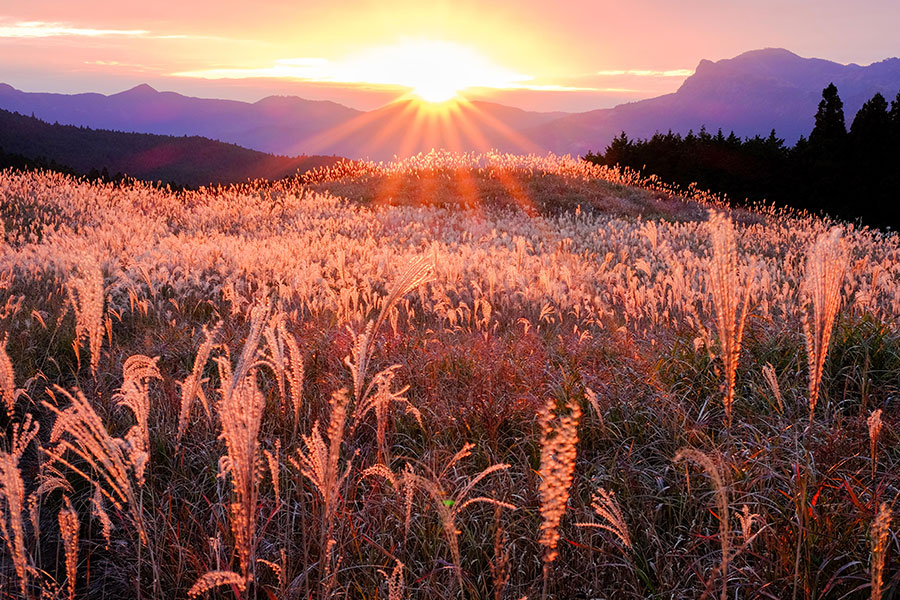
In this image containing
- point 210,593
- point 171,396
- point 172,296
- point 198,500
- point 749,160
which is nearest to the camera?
point 210,593

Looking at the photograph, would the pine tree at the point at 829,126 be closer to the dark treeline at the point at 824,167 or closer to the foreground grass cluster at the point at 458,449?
the dark treeline at the point at 824,167

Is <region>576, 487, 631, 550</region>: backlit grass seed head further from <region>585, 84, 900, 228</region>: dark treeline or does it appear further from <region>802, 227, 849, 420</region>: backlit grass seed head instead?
<region>585, 84, 900, 228</region>: dark treeline

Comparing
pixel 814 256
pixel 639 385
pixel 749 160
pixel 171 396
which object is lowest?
pixel 171 396

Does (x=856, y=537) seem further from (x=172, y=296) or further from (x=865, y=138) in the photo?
(x=865, y=138)

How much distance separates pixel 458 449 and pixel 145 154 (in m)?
122

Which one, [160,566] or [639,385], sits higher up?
[639,385]

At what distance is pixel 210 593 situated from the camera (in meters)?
2.33

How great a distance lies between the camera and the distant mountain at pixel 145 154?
3583 inches

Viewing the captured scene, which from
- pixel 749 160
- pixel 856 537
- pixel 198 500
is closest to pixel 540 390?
pixel 856 537

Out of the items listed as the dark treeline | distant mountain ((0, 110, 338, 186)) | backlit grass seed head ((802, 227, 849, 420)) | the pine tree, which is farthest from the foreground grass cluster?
distant mountain ((0, 110, 338, 186))


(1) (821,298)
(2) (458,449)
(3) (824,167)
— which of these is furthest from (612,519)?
(3) (824,167)

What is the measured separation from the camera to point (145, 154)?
108m

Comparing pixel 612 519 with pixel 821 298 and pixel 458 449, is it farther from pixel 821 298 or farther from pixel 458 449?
pixel 458 449

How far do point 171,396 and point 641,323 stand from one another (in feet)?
13.0
